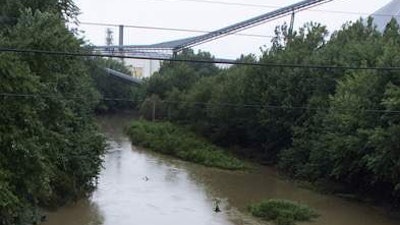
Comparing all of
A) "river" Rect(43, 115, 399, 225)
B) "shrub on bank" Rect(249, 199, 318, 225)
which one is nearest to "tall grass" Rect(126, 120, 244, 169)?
"river" Rect(43, 115, 399, 225)

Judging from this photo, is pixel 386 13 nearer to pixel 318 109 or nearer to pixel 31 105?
pixel 318 109

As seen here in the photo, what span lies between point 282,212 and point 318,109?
10.6 meters

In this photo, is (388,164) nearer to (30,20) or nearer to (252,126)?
(30,20)

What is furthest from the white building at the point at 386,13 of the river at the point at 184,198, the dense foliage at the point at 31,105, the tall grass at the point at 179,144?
the dense foliage at the point at 31,105

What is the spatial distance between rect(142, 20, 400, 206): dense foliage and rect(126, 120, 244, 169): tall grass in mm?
2198

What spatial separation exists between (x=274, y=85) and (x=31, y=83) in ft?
92.0

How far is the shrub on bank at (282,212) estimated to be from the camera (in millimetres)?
26812

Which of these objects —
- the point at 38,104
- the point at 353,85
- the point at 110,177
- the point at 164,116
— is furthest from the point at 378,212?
the point at 164,116

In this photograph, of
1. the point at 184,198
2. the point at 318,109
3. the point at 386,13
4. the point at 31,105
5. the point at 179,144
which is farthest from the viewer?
the point at 386,13

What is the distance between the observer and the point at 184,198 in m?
31.3

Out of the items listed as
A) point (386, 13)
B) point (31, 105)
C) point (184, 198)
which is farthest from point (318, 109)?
point (386, 13)

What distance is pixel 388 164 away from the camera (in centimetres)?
2736

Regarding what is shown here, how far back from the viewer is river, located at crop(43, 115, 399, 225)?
86.6 feet

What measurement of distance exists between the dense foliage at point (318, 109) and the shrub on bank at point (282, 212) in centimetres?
350
